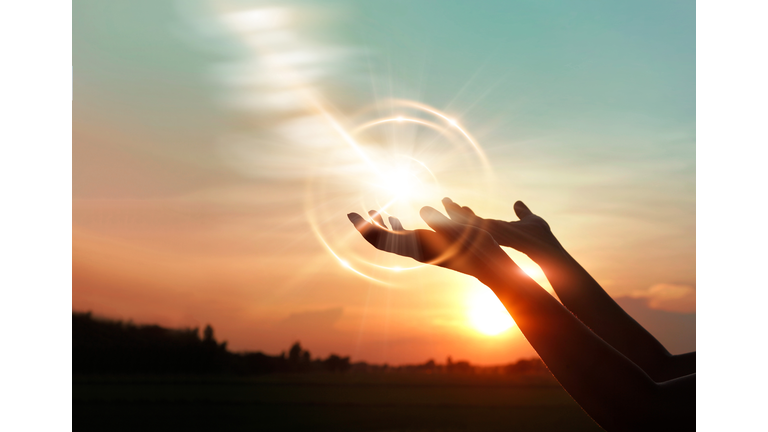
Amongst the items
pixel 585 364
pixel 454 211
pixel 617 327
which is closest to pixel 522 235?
pixel 454 211

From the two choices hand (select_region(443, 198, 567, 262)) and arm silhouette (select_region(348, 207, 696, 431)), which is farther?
hand (select_region(443, 198, 567, 262))

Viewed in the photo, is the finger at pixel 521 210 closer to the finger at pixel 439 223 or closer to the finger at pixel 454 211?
the finger at pixel 454 211

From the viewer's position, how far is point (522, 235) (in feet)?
3.86

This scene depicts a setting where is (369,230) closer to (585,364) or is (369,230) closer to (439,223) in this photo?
(439,223)

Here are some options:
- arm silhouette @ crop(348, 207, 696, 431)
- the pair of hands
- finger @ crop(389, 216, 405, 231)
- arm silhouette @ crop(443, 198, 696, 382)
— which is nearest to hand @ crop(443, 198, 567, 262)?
arm silhouette @ crop(443, 198, 696, 382)

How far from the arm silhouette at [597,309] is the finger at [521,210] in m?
0.25

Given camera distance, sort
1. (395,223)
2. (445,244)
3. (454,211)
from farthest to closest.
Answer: (454,211)
(395,223)
(445,244)

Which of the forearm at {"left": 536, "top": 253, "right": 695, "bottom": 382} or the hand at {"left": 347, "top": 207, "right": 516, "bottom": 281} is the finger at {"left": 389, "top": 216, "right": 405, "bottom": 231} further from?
the forearm at {"left": 536, "top": 253, "right": 695, "bottom": 382}

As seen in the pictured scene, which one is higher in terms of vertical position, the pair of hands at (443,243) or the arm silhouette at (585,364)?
the pair of hands at (443,243)

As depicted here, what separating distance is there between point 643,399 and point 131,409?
19596mm

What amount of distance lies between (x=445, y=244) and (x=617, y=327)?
54 centimetres

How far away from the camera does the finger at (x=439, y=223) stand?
764mm

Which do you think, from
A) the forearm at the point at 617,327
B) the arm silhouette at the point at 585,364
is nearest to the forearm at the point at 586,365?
the arm silhouette at the point at 585,364

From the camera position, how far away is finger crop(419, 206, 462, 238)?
764 millimetres
